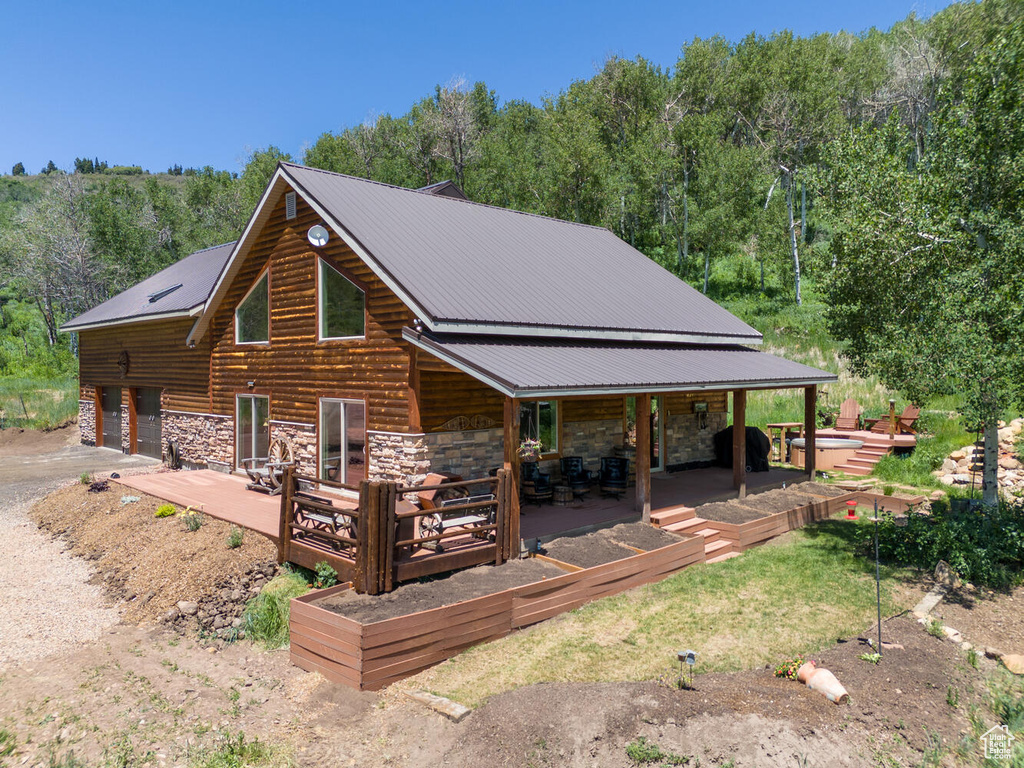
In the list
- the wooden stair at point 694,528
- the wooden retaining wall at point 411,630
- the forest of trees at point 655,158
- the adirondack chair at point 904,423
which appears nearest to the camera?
the wooden retaining wall at point 411,630

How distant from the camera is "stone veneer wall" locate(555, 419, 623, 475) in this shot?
14078 mm

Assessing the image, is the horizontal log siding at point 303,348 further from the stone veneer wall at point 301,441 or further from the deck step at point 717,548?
the deck step at point 717,548

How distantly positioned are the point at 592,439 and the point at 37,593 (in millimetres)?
10534

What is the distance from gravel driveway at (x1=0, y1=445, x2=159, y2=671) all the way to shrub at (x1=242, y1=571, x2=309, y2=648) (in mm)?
2148

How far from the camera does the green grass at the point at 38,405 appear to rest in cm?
2647

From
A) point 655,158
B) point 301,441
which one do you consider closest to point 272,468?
point 301,441

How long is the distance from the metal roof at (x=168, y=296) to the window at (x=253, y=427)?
2.85 m

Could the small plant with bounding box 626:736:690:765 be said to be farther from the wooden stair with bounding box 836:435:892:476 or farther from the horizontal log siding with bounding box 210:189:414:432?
the wooden stair with bounding box 836:435:892:476

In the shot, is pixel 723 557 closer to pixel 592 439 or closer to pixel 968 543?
pixel 968 543

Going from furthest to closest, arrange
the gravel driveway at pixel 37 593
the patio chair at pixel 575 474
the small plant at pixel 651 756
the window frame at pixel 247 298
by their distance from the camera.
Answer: the window frame at pixel 247 298 < the patio chair at pixel 575 474 < the gravel driveway at pixel 37 593 < the small plant at pixel 651 756

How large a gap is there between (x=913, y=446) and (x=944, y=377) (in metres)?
10.9

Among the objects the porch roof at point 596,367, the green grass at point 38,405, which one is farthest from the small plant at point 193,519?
the green grass at point 38,405

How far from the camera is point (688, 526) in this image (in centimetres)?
1166

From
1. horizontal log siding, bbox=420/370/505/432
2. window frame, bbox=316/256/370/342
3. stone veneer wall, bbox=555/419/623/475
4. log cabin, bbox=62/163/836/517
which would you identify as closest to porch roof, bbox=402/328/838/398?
log cabin, bbox=62/163/836/517
